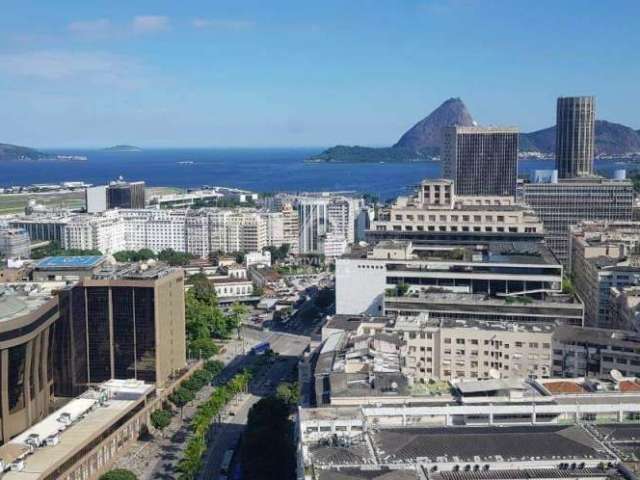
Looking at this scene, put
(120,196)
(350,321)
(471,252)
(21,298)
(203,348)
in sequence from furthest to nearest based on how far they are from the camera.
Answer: (120,196) < (203,348) < (471,252) < (350,321) < (21,298)

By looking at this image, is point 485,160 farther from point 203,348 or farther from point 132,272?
point 132,272

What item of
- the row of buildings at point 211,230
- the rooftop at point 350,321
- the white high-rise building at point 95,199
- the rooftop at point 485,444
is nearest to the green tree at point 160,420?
the rooftop at point 350,321

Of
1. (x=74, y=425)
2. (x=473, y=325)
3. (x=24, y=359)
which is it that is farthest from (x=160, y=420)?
(x=473, y=325)

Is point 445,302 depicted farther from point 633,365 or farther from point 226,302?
point 226,302

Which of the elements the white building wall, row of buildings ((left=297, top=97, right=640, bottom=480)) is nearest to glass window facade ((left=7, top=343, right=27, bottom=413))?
row of buildings ((left=297, top=97, right=640, bottom=480))

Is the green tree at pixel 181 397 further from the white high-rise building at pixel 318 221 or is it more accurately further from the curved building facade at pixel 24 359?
the white high-rise building at pixel 318 221

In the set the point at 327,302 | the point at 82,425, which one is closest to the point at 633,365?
the point at 82,425
